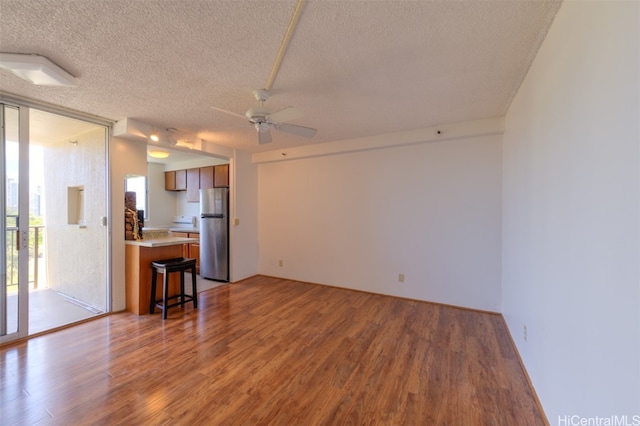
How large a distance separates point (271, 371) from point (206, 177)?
4311 mm

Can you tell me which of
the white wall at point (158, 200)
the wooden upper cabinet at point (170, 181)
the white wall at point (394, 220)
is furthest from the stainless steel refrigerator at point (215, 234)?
the white wall at point (158, 200)

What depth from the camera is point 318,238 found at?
456cm

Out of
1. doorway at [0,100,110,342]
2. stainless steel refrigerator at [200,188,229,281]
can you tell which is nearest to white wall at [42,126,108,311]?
doorway at [0,100,110,342]

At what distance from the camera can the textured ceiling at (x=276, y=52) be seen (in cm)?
144

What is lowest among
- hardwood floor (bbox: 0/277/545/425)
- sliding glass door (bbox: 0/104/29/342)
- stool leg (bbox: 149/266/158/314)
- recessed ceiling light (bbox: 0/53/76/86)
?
hardwood floor (bbox: 0/277/545/425)

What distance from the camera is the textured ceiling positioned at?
1438 mm

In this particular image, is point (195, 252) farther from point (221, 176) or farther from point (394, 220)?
point (394, 220)

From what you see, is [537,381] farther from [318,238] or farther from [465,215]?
[318,238]

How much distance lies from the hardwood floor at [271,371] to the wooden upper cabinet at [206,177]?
2.78 meters

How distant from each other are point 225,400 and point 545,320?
7.41 ft

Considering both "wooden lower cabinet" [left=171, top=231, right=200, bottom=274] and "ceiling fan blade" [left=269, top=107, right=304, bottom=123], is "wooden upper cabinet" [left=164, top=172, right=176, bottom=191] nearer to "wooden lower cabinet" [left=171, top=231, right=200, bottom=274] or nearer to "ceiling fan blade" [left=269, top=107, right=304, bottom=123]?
"wooden lower cabinet" [left=171, top=231, right=200, bottom=274]

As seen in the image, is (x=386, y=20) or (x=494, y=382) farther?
(x=494, y=382)

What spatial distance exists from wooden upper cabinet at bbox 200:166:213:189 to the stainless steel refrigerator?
40cm

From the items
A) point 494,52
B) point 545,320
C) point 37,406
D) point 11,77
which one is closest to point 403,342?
point 545,320
